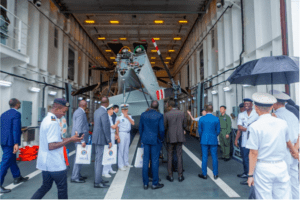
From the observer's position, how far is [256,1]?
6297 mm

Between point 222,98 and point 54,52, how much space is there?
966 cm

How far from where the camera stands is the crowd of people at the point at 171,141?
2.16 m

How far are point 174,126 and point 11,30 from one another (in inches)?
279

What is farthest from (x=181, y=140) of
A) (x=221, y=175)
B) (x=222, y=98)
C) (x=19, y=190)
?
(x=222, y=98)

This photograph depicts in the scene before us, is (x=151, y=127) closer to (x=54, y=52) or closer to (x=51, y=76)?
(x=51, y=76)

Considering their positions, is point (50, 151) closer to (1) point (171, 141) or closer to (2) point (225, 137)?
(1) point (171, 141)

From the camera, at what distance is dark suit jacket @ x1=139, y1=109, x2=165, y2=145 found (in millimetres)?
4206

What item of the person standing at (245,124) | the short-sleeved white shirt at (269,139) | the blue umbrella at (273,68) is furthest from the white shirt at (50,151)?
the person standing at (245,124)

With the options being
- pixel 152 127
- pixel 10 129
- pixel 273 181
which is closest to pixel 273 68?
pixel 273 181

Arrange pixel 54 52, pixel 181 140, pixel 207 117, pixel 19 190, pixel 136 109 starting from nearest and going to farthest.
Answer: pixel 19 190 → pixel 181 140 → pixel 207 117 → pixel 136 109 → pixel 54 52

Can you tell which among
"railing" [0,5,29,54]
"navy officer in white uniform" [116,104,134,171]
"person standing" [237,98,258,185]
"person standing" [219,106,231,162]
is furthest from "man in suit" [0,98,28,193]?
"person standing" [219,106,231,162]

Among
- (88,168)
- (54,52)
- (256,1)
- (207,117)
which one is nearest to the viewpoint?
(207,117)

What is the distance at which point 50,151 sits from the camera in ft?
8.61

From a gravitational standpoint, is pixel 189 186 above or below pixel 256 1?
below
